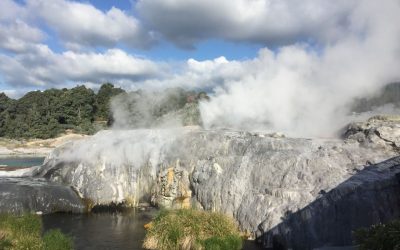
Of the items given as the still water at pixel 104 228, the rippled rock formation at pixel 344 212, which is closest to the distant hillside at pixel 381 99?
the rippled rock formation at pixel 344 212

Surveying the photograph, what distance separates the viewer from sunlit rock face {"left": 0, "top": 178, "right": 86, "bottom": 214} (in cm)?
2338

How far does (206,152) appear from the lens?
2445cm

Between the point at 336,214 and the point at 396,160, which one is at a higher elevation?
the point at 396,160

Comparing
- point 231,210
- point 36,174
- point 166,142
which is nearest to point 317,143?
point 231,210

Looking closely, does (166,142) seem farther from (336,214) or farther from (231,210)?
(336,214)

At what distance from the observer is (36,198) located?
24156mm

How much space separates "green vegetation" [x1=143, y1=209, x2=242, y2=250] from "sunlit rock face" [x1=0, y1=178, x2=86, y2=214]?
886cm

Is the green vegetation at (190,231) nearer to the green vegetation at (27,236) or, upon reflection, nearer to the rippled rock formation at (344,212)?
the rippled rock formation at (344,212)

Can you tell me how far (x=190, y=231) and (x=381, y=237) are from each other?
7.52 m

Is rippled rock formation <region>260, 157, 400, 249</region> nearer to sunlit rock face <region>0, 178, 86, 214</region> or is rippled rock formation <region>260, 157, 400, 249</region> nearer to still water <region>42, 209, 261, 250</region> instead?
still water <region>42, 209, 261, 250</region>

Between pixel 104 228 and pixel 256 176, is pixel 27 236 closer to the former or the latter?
pixel 104 228

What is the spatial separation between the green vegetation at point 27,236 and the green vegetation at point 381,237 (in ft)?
29.5

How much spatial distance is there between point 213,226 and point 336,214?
455cm

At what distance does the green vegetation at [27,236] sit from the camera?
1416 centimetres
